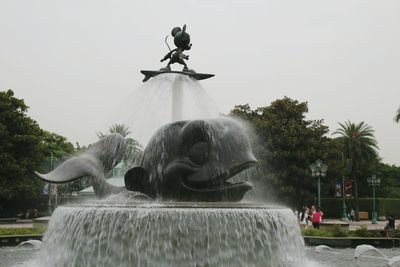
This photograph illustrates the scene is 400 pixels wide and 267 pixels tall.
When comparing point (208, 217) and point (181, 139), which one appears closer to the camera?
point (208, 217)

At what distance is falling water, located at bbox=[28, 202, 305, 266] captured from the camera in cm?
1007

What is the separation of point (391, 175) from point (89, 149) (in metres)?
83.9

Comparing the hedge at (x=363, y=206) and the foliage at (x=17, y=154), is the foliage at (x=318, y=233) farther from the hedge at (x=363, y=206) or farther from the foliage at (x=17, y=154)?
the hedge at (x=363, y=206)

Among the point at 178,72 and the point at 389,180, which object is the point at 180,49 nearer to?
the point at 178,72

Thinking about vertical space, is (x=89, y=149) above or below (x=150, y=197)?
above

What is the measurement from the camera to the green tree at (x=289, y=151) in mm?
45562

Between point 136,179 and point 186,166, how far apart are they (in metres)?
1.32

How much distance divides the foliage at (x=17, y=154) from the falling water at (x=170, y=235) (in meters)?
33.9

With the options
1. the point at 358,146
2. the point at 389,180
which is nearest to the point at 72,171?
the point at 358,146

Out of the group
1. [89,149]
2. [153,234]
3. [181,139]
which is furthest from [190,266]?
[89,149]

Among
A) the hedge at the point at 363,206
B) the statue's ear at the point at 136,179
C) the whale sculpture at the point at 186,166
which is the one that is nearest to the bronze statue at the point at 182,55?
the whale sculpture at the point at 186,166

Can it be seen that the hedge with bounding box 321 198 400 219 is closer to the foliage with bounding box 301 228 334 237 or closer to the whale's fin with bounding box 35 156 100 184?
the foliage with bounding box 301 228 334 237

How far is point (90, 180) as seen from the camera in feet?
41.7

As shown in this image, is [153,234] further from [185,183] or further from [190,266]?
A: [185,183]
